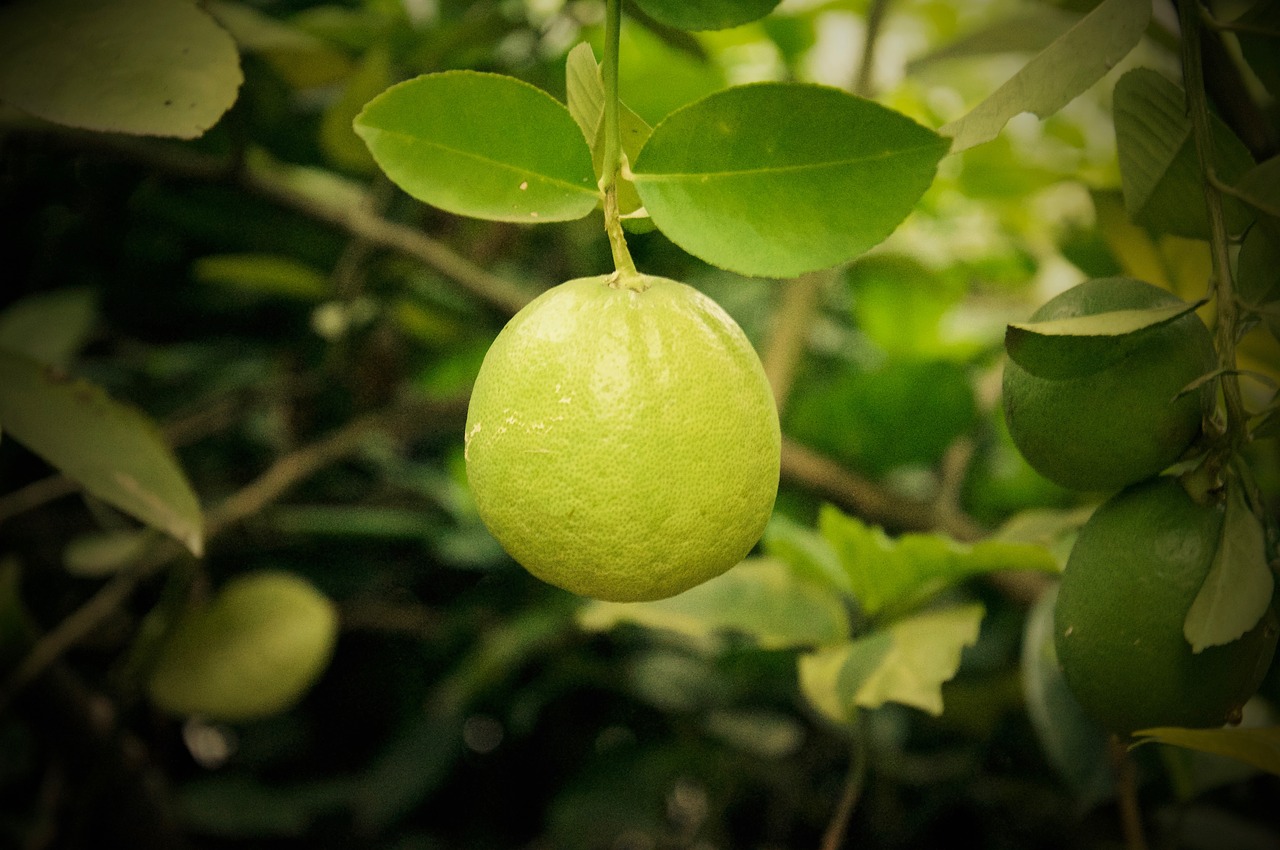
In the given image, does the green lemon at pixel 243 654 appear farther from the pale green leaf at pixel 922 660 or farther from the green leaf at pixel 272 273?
the pale green leaf at pixel 922 660

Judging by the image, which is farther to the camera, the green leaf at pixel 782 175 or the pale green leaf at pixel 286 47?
the pale green leaf at pixel 286 47

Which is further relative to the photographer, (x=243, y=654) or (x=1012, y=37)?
(x=243, y=654)

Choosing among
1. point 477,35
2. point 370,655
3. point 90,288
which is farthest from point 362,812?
point 477,35

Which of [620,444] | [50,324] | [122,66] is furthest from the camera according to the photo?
[50,324]

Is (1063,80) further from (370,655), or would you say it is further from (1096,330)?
(370,655)

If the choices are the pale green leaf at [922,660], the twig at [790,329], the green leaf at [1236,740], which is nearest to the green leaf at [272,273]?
the twig at [790,329]

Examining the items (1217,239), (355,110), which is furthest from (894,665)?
(355,110)

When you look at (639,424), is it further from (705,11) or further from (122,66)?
(122,66)
